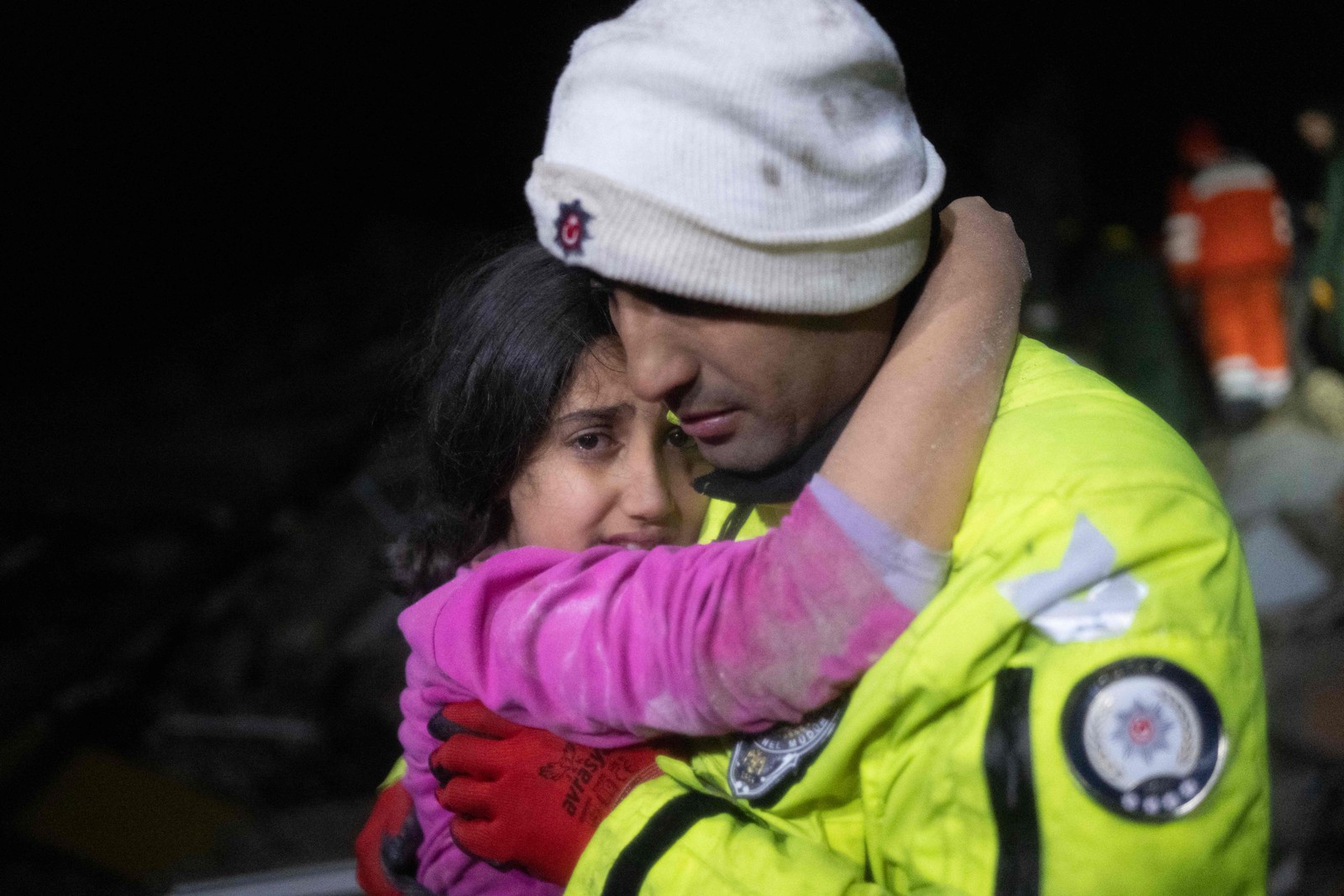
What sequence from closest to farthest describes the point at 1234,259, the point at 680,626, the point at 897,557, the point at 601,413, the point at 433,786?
1. the point at 897,557
2. the point at 680,626
3. the point at 601,413
4. the point at 433,786
5. the point at 1234,259

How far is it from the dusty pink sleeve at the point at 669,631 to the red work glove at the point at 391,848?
48 centimetres

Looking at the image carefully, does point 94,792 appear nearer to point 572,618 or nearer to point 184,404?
point 184,404

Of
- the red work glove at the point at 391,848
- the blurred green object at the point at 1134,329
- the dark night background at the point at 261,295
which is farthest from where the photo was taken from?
the blurred green object at the point at 1134,329

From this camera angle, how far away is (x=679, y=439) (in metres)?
1.62

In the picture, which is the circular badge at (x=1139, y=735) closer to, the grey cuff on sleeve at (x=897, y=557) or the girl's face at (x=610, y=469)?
the grey cuff on sleeve at (x=897, y=557)

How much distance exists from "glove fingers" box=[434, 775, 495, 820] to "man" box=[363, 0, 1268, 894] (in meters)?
0.23

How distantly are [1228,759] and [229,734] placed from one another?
436 cm

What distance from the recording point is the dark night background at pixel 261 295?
4.16 m

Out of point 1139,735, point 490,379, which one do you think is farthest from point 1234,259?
point 1139,735

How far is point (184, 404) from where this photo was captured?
6609 mm

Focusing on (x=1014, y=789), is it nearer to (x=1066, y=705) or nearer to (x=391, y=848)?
(x=1066, y=705)

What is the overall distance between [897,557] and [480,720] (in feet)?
2.42

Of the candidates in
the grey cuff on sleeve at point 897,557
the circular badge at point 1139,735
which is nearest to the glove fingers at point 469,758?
the grey cuff on sleeve at point 897,557

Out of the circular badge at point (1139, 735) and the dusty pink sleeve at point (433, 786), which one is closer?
the circular badge at point (1139, 735)
